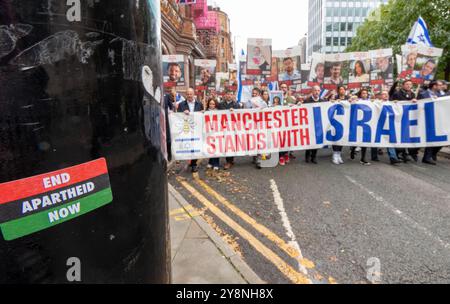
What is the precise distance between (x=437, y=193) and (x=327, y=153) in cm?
440

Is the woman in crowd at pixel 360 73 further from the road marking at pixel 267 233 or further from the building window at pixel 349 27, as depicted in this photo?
the building window at pixel 349 27

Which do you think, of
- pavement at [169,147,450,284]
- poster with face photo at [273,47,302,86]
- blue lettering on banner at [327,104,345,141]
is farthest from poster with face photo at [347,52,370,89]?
pavement at [169,147,450,284]

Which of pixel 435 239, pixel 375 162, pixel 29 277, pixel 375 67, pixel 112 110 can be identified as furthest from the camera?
pixel 375 67

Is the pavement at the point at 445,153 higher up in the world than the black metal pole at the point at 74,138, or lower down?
lower down

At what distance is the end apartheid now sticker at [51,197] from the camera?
2.78ft

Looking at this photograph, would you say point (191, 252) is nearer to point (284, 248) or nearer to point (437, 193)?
point (284, 248)

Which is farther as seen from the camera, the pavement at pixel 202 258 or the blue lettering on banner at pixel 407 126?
the blue lettering on banner at pixel 407 126

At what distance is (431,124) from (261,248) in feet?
21.9

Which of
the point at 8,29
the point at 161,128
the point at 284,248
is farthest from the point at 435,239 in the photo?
the point at 8,29

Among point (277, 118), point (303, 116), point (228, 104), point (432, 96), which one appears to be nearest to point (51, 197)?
point (277, 118)

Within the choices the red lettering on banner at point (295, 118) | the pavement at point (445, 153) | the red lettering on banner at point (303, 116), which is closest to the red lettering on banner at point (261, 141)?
the red lettering on banner at point (295, 118)

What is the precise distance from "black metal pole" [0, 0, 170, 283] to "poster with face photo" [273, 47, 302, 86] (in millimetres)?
11655

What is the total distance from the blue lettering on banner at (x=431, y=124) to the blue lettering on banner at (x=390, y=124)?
805 millimetres

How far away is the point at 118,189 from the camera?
1065 mm
